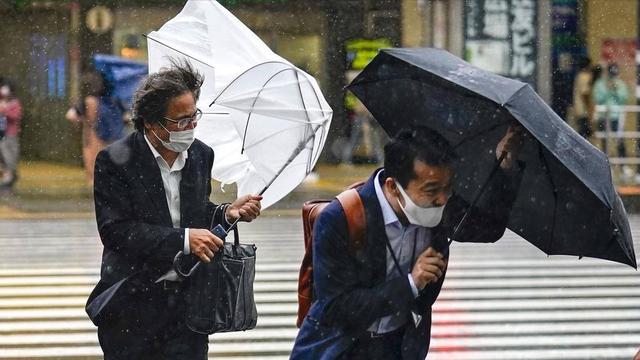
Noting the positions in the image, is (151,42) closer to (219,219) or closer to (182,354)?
(219,219)

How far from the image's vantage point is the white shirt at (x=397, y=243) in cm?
409

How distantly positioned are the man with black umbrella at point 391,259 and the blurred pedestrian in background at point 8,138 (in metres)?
18.7

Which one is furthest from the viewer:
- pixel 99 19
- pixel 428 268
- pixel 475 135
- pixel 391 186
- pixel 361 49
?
pixel 361 49

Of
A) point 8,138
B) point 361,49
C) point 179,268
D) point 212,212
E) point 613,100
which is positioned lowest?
point 8,138

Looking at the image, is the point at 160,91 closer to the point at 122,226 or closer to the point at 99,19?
the point at 122,226

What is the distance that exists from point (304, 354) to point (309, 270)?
0.37 meters

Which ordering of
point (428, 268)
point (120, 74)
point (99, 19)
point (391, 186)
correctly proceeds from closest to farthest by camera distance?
point (428, 268) < point (391, 186) < point (120, 74) < point (99, 19)

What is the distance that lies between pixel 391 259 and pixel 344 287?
17cm

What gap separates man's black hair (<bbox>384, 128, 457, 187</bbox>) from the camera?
4.00 metres

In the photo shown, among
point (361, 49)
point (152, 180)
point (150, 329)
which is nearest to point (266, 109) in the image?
point (152, 180)

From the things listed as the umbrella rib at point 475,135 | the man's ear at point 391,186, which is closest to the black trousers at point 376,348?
the man's ear at point 391,186

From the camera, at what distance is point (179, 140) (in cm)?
486

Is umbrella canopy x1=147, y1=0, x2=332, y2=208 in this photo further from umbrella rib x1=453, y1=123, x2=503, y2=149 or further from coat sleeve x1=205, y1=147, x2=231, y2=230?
umbrella rib x1=453, y1=123, x2=503, y2=149

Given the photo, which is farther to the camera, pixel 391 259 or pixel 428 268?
pixel 391 259
